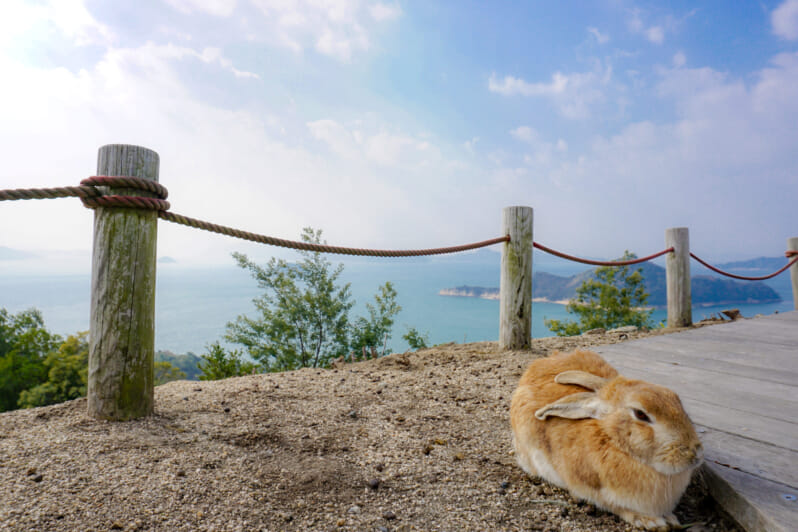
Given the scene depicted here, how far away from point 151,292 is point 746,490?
9.46 feet

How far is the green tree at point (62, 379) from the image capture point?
9.42m

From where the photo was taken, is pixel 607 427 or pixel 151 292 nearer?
pixel 607 427

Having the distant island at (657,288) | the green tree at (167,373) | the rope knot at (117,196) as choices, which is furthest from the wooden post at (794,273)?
the green tree at (167,373)

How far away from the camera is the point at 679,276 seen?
217 inches

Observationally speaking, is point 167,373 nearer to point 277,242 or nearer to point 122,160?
point 277,242

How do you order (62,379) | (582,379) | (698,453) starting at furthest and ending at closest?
1. (62,379)
2. (582,379)
3. (698,453)

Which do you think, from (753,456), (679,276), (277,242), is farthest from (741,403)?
(679,276)

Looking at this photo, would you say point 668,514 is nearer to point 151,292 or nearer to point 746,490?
point 746,490

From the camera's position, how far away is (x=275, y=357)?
11375 mm

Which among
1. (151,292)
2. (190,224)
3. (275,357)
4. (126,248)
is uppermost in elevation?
(190,224)

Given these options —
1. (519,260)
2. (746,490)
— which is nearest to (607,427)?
(746,490)

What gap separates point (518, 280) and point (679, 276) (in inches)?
112

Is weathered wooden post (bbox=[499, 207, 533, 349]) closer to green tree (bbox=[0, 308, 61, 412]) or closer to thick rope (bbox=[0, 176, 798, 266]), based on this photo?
thick rope (bbox=[0, 176, 798, 266])

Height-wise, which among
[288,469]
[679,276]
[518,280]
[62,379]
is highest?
[679,276]
